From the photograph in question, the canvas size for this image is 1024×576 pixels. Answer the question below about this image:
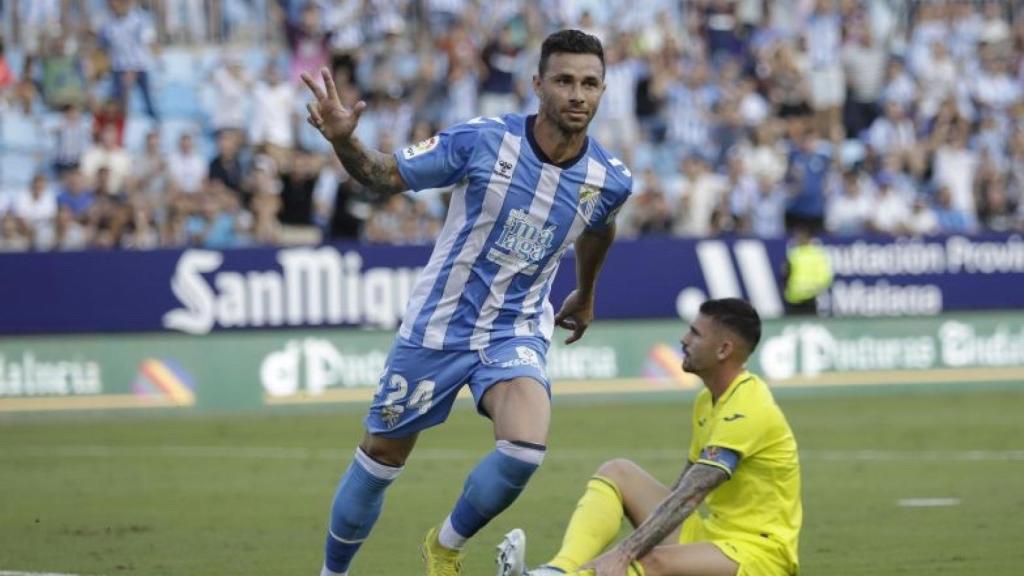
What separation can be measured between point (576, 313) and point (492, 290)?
1.04m

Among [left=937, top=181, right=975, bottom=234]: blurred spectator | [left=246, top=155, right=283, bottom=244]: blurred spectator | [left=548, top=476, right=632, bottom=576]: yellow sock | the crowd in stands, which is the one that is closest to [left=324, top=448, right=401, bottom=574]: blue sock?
[left=548, top=476, right=632, bottom=576]: yellow sock

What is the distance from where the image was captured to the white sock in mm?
8148

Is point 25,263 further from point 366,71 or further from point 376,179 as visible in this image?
point 376,179

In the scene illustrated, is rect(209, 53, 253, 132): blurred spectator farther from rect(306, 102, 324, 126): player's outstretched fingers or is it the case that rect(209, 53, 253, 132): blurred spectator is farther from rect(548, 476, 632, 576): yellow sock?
rect(306, 102, 324, 126): player's outstretched fingers

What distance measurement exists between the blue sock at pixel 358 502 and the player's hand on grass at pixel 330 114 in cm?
165

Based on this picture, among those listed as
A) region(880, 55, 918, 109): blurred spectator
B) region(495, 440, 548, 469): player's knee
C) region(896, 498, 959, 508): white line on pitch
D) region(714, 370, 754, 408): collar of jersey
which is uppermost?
region(880, 55, 918, 109): blurred spectator

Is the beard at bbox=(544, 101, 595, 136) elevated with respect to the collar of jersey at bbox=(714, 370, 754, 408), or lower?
elevated

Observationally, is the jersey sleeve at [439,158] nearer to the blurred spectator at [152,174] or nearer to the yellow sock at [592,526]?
the yellow sock at [592,526]

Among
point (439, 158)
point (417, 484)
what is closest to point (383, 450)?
point (439, 158)

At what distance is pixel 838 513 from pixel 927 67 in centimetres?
1785

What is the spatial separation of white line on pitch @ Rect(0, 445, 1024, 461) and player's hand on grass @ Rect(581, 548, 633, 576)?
27.2 feet

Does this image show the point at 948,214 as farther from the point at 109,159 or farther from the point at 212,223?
the point at 109,159

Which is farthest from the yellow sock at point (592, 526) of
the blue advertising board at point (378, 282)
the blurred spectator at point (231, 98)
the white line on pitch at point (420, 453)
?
the blurred spectator at point (231, 98)

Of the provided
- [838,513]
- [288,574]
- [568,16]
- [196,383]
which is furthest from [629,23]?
[288,574]
